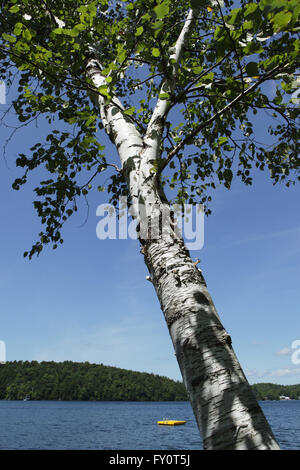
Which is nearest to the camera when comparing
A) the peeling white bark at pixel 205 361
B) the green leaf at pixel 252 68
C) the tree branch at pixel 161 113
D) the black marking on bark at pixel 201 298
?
the peeling white bark at pixel 205 361

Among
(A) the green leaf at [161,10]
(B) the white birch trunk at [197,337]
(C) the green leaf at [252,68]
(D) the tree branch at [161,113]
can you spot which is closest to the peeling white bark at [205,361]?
(B) the white birch trunk at [197,337]

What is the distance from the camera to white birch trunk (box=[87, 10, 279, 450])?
1.92 m

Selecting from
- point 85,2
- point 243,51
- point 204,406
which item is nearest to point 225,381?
point 204,406

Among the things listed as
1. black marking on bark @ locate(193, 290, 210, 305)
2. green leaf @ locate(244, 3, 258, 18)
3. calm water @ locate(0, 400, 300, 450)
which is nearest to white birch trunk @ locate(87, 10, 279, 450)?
black marking on bark @ locate(193, 290, 210, 305)

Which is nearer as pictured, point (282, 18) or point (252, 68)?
point (282, 18)

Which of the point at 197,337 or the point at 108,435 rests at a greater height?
the point at 197,337

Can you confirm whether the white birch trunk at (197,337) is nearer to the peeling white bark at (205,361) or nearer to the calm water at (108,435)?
the peeling white bark at (205,361)

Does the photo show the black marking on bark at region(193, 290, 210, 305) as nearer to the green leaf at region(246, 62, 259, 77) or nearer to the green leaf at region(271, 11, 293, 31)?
the green leaf at region(246, 62, 259, 77)

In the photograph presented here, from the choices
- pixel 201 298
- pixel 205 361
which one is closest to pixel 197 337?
pixel 205 361

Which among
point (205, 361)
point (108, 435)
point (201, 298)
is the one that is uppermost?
point (201, 298)

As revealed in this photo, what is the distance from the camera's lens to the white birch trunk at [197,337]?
192cm

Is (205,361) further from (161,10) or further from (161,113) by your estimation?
(161,113)

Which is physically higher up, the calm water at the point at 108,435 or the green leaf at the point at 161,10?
the green leaf at the point at 161,10

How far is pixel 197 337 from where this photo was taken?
2309 millimetres
